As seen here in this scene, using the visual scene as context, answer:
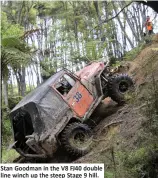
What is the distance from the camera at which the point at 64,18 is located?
88.8 feet

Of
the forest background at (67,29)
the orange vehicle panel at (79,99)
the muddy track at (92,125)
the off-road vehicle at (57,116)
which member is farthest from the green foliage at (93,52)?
the orange vehicle panel at (79,99)

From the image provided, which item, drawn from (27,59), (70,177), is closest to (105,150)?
(70,177)

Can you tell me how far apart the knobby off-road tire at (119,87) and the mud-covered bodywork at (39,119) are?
1488 mm

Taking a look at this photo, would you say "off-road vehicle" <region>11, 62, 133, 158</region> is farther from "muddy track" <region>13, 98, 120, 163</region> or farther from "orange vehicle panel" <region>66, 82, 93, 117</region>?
"muddy track" <region>13, 98, 120, 163</region>

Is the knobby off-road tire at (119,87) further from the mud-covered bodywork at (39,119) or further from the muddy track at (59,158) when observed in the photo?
the muddy track at (59,158)

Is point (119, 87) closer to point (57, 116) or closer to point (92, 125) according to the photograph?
point (92, 125)

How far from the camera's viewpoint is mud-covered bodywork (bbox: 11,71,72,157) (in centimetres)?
771

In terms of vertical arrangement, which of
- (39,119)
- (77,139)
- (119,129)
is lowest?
(77,139)

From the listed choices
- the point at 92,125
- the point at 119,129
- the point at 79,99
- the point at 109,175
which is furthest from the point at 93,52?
the point at 109,175

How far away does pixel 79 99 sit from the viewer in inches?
336

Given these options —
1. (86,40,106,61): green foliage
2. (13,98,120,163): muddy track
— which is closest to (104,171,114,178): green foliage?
(13,98,120,163): muddy track

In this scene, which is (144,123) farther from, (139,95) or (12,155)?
(12,155)

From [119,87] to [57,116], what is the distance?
6.95 feet

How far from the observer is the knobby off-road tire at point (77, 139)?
25.9 feet
